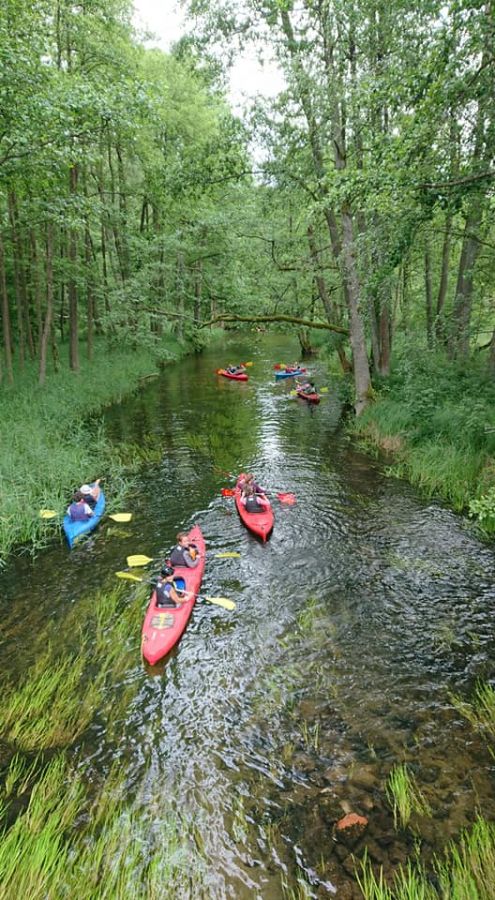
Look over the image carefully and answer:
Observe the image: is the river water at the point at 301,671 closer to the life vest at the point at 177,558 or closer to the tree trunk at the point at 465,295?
the life vest at the point at 177,558

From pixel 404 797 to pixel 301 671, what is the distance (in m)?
1.68

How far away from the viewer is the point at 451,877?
10.3 feet

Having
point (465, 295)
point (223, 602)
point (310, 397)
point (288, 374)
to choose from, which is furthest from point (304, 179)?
point (223, 602)

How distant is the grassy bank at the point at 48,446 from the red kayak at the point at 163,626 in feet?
9.74

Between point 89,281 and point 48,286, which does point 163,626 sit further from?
point 89,281

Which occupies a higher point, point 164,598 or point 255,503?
point 255,503

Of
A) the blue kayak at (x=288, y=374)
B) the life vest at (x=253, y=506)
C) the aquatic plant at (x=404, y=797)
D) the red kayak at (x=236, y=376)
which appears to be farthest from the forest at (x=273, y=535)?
the red kayak at (x=236, y=376)

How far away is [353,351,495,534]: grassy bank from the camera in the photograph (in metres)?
8.98

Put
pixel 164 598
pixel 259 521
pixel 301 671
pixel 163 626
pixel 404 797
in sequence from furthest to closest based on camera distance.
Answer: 1. pixel 259 521
2. pixel 164 598
3. pixel 163 626
4. pixel 301 671
5. pixel 404 797

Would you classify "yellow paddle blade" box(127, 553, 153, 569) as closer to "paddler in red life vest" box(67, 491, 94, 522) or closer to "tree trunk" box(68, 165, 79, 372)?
"paddler in red life vest" box(67, 491, 94, 522)

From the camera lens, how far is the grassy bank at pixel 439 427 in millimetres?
8977

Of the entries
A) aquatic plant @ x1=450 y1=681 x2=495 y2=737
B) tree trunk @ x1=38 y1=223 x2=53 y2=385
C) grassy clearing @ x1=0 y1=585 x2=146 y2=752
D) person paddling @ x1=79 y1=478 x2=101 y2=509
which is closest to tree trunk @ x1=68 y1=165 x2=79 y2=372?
tree trunk @ x1=38 y1=223 x2=53 y2=385

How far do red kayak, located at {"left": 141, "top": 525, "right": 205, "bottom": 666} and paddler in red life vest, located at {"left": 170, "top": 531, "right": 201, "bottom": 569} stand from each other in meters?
0.22

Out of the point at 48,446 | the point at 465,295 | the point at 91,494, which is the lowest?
the point at 91,494
